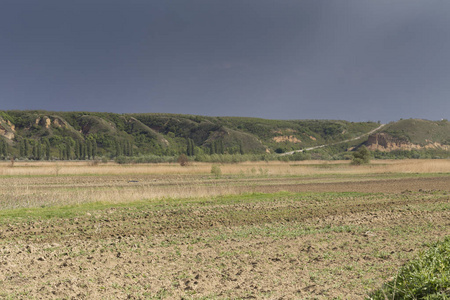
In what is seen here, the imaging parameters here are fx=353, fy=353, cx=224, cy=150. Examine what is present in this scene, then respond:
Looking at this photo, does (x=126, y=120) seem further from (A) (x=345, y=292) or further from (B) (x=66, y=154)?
(A) (x=345, y=292)

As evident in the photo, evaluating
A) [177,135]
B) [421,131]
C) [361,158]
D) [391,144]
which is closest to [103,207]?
[361,158]

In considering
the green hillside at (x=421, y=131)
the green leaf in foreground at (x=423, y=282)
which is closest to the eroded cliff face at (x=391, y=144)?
the green hillside at (x=421, y=131)

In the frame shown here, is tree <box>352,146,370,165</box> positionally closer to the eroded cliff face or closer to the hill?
the hill

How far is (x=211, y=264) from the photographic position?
710 centimetres

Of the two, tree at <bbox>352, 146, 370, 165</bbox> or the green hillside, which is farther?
the green hillside

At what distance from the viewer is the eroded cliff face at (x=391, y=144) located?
108m

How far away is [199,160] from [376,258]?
57630 mm

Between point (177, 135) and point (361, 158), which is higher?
point (177, 135)

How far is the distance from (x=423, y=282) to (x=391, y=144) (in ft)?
392

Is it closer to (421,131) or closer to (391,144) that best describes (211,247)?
(391,144)

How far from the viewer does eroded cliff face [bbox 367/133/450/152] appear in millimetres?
108062

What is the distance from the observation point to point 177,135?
134625 mm

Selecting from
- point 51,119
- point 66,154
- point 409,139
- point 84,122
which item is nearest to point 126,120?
point 84,122

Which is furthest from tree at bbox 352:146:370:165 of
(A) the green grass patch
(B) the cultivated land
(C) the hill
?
(C) the hill
